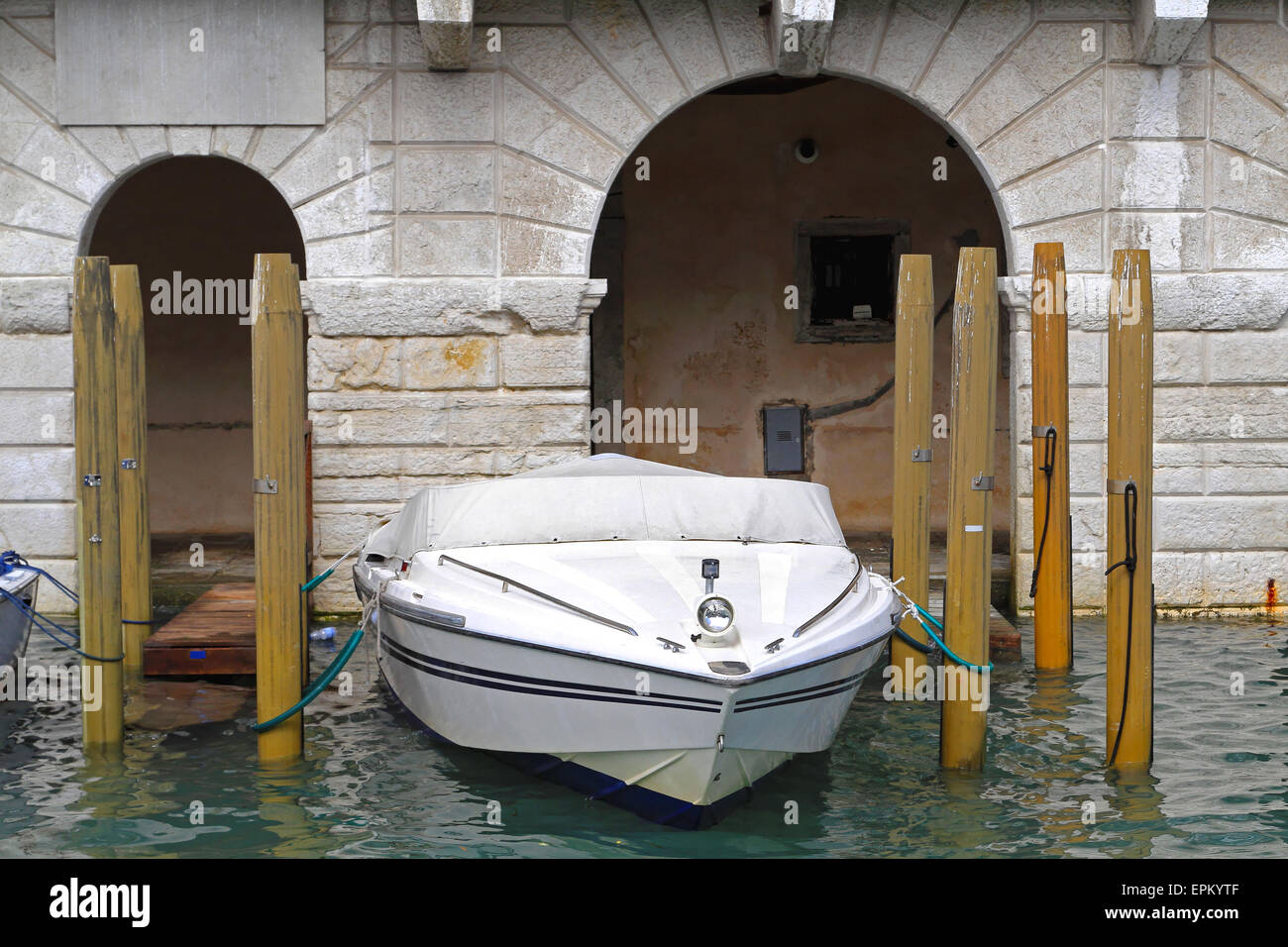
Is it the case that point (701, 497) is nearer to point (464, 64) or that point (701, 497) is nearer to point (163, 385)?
point (464, 64)

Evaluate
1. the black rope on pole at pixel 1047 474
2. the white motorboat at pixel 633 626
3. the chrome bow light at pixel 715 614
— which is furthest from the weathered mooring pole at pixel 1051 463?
the chrome bow light at pixel 715 614

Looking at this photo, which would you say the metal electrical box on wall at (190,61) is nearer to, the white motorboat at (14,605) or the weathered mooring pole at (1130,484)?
the white motorboat at (14,605)

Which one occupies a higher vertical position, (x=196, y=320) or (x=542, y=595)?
(x=196, y=320)

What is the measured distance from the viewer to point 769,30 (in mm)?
9734

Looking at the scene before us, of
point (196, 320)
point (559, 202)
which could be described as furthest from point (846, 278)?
point (196, 320)

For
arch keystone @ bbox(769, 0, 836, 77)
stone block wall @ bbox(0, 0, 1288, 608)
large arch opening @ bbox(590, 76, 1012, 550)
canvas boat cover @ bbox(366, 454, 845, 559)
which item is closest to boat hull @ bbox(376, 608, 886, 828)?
canvas boat cover @ bbox(366, 454, 845, 559)

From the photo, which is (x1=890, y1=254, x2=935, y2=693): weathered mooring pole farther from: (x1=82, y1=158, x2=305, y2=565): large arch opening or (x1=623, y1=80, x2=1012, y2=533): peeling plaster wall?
(x1=82, y1=158, x2=305, y2=565): large arch opening

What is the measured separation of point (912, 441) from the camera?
7.26 m

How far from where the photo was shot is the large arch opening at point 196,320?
41.7ft

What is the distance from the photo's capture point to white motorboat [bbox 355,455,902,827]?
18.6 ft

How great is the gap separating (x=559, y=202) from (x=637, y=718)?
4.97m

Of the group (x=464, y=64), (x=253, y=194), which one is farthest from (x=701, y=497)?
(x=253, y=194)

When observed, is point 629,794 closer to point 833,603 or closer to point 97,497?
point 833,603

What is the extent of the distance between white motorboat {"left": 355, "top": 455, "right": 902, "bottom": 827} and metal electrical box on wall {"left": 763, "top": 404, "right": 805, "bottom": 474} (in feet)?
17.6
